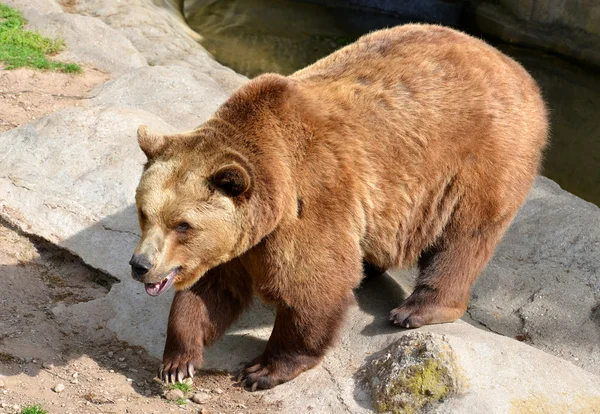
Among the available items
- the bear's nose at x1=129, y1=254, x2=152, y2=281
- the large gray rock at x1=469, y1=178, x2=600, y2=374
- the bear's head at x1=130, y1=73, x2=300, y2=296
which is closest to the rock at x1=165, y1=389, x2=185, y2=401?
the bear's head at x1=130, y1=73, x2=300, y2=296

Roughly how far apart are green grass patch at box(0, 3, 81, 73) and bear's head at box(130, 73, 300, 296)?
496 centimetres

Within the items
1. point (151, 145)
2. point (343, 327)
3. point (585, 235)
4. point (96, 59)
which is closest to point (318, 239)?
point (343, 327)

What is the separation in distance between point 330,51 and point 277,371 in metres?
10.6

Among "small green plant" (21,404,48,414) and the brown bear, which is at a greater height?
the brown bear

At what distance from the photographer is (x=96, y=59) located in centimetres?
978

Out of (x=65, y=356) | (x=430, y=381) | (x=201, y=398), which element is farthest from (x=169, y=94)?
(x=430, y=381)

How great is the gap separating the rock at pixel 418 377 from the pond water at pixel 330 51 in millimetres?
6775

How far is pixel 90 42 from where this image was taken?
33.0 ft

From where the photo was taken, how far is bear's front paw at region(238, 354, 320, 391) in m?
5.09

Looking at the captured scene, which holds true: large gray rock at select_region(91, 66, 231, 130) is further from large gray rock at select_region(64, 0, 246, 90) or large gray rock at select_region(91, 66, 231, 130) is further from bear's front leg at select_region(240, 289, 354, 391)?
bear's front leg at select_region(240, 289, 354, 391)

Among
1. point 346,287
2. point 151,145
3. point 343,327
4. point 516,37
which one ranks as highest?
point 151,145

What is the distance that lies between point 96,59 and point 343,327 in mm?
5953

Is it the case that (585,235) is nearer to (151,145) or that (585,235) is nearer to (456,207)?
(456,207)

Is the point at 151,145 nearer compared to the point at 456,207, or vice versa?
the point at 151,145
